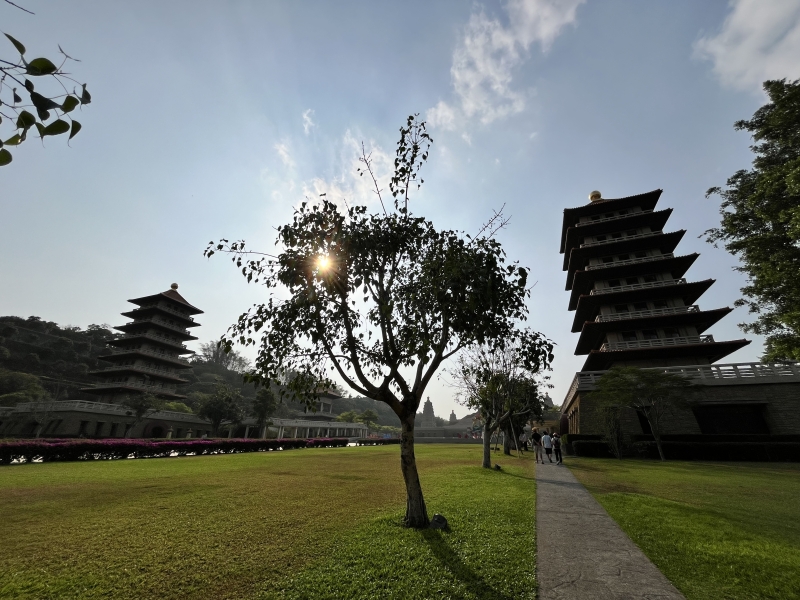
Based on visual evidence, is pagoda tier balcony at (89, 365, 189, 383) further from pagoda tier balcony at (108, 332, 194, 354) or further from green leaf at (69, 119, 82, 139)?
green leaf at (69, 119, 82, 139)

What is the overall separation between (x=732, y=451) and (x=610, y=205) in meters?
23.8

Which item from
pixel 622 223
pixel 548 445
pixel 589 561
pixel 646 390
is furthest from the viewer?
pixel 622 223

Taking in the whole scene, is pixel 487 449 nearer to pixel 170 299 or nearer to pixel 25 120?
pixel 25 120

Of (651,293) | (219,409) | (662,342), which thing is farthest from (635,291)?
(219,409)

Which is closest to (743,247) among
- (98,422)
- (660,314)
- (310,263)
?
(660,314)

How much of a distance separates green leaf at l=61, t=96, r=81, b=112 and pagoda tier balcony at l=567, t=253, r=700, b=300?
1395 inches

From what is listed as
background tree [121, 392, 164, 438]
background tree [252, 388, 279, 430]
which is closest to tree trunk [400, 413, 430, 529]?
background tree [121, 392, 164, 438]

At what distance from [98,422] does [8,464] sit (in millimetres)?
25344

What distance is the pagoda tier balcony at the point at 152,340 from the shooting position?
4800 centimetres

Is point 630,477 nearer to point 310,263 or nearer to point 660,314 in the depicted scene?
point 310,263

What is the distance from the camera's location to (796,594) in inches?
171

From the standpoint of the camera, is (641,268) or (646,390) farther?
(641,268)

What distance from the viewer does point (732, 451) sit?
18.9 meters

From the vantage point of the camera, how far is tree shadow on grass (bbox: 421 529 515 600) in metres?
4.40
